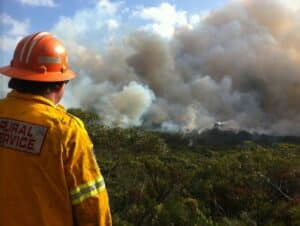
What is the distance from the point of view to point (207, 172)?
2156 cm

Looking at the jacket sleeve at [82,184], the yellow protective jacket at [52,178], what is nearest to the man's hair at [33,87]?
the yellow protective jacket at [52,178]

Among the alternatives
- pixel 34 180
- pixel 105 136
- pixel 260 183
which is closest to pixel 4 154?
pixel 34 180

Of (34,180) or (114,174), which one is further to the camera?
(114,174)

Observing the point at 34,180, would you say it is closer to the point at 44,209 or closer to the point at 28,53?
the point at 44,209

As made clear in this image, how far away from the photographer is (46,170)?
2.50 metres

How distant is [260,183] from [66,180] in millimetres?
15071

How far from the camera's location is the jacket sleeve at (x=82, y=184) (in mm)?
2471

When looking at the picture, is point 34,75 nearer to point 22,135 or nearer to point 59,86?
point 59,86

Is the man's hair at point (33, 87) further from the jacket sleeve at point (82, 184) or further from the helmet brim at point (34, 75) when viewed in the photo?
the jacket sleeve at point (82, 184)

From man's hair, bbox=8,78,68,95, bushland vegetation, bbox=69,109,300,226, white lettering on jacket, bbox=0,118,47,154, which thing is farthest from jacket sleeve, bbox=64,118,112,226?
bushland vegetation, bbox=69,109,300,226

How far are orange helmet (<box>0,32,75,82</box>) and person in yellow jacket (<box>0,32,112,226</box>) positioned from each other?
38mm

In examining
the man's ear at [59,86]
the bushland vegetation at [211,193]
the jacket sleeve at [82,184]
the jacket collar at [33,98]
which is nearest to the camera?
the jacket sleeve at [82,184]

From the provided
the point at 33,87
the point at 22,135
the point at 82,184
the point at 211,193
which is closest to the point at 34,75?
the point at 33,87

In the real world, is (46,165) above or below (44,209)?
above
